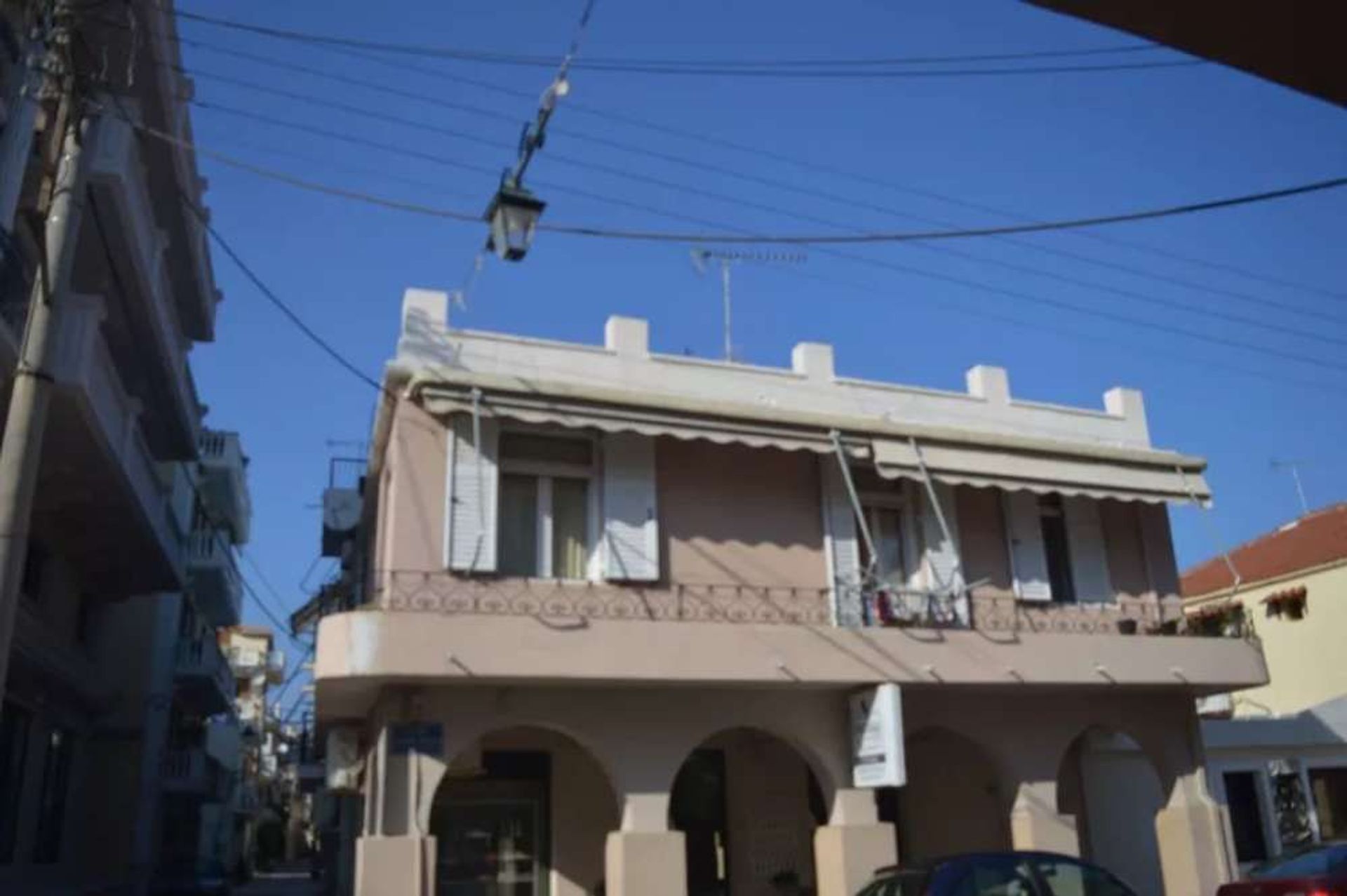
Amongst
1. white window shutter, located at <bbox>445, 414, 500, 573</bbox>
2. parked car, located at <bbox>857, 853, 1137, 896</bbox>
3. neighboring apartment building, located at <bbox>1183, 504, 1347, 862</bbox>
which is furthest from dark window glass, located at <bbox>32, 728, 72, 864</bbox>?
neighboring apartment building, located at <bbox>1183, 504, 1347, 862</bbox>

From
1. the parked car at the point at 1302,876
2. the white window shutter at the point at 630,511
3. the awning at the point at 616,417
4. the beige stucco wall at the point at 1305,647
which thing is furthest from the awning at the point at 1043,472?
the beige stucco wall at the point at 1305,647

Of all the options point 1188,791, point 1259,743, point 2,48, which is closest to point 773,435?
point 1188,791

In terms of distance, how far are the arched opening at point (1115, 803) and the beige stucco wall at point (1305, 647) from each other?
29.2ft

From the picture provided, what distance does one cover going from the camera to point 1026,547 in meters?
16.7

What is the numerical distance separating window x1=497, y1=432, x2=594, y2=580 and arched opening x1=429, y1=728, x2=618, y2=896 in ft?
7.73

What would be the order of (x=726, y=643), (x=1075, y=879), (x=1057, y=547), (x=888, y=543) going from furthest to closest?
1. (x=1057, y=547)
2. (x=888, y=543)
3. (x=726, y=643)
4. (x=1075, y=879)

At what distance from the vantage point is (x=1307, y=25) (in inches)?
138

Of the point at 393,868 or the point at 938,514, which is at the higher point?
the point at 938,514

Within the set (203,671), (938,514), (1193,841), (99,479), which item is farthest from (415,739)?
(203,671)

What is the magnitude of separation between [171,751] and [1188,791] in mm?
27303

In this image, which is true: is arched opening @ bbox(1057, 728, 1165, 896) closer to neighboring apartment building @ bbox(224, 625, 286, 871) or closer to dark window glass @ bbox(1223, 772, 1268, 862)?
dark window glass @ bbox(1223, 772, 1268, 862)

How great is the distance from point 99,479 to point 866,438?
11.2m

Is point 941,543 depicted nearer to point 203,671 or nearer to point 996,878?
point 996,878

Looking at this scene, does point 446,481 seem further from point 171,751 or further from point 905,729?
point 171,751
